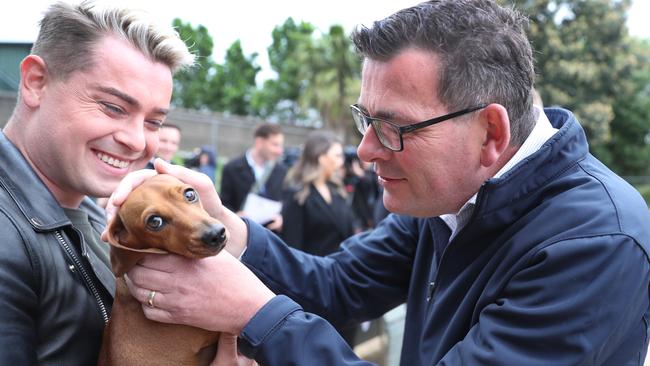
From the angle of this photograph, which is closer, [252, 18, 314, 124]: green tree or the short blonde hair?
the short blonde hair

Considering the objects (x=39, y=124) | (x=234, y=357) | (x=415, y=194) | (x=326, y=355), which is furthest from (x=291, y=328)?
(x=39, y=124)

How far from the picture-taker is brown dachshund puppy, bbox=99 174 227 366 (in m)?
1.99

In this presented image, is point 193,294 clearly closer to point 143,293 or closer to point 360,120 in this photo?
point 143,293

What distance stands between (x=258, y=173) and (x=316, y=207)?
1.88m

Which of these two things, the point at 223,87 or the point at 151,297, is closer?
the point at 151,297

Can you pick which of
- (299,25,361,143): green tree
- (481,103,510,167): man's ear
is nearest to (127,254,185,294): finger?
(481,103,510,167): man's ear

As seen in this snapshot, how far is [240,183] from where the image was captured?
330 inches

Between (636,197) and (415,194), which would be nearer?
(636,197)

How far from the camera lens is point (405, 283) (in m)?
2.99

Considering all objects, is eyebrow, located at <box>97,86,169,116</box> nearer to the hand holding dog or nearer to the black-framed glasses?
the hand holding dog

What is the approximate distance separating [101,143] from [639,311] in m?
2.01

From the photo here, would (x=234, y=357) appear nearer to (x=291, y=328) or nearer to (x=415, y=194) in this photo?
(x=291, y=328)

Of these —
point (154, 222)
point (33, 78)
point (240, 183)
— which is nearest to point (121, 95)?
point (33, 78)

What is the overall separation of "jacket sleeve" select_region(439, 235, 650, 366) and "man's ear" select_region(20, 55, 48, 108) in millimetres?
1808
